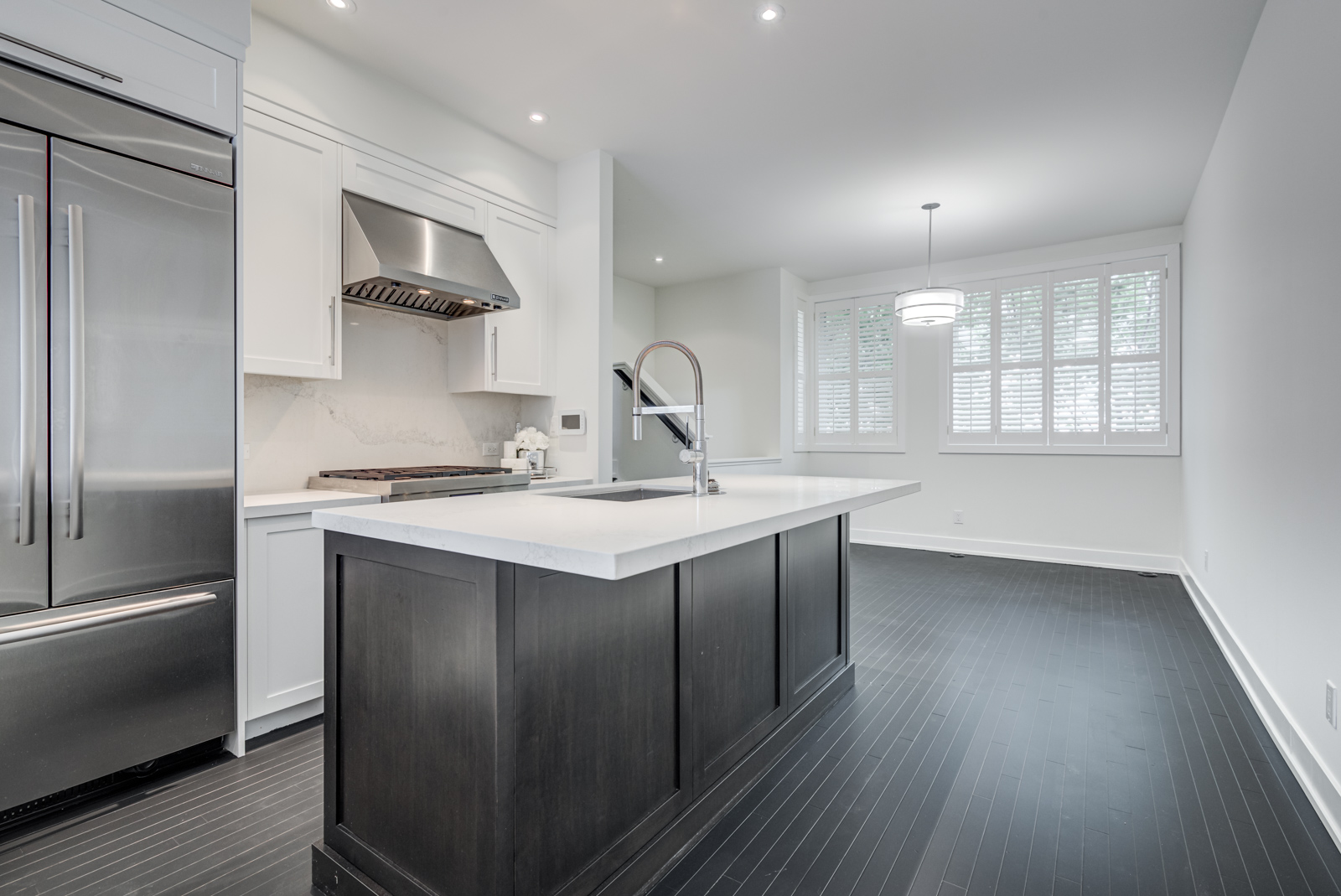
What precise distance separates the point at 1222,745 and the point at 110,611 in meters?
3.75

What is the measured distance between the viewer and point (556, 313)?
388 centimetres

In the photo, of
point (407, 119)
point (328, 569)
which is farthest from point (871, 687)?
point (407, 119)

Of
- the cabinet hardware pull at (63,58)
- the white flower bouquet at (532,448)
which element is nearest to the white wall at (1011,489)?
the white flower bouquet at (532,448)

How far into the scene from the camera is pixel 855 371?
666 centimetres

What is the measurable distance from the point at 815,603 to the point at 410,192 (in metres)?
2.73

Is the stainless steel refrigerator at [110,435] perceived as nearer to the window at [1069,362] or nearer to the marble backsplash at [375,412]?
the marble backsplash at [375,412]

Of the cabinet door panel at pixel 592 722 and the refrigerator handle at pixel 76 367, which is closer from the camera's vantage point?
the cabinet door panel at pixel 592 722

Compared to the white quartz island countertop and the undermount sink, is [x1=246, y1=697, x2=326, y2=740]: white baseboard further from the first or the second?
the undermount sink

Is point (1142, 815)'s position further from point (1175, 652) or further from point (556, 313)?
point (556, 313)

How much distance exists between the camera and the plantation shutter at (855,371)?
645 cm

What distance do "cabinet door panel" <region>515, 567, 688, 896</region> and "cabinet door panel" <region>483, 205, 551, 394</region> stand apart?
228 centimetres

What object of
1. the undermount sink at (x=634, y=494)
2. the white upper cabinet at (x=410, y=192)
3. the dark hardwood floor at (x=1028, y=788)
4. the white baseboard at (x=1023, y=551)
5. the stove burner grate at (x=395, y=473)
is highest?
the white upper cabinet at (x=410, y=192)

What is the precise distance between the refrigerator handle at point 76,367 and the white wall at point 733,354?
5.06 metres

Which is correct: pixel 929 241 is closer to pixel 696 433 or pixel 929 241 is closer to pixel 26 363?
pixel 696 433
